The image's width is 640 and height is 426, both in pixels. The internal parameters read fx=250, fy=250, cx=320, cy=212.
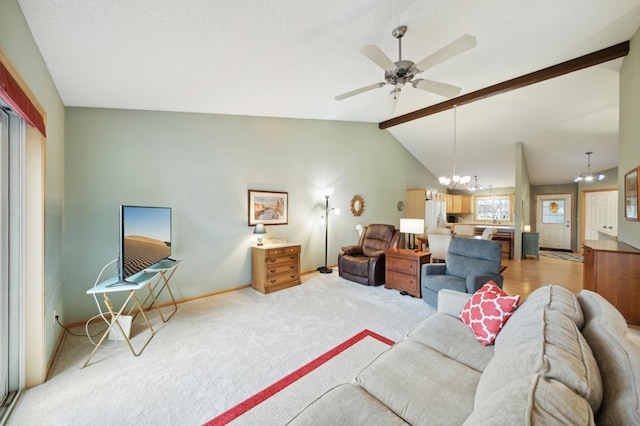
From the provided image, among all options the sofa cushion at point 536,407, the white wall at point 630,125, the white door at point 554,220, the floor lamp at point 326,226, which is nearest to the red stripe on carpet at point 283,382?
the sofa cushion at point 536,407

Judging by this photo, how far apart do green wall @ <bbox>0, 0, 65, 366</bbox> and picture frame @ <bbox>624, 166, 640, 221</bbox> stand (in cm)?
542

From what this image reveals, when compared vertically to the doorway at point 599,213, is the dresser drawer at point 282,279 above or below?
below

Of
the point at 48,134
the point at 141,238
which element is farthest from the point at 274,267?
the point at 48,134

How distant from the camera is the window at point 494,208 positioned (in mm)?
8883

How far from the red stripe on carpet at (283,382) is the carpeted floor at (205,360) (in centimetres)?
5

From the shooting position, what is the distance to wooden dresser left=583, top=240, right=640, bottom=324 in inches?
109

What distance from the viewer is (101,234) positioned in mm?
2984

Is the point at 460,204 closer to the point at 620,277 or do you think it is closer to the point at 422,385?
the point at 620,277

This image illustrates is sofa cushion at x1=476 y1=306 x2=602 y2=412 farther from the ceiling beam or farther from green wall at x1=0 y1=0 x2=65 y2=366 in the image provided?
the ceiling beam

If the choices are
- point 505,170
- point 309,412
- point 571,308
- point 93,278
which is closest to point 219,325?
point 93,278

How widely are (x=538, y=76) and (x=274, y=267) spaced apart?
192 inches

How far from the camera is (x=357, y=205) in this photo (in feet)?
19.4

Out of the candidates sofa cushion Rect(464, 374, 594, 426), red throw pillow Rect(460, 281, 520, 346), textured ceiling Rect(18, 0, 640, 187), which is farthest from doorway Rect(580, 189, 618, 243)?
sofa cushion Rect(464, 374, 594, 426)

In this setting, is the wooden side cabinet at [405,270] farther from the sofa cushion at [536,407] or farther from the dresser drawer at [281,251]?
the sofa cushion at [536,407]
